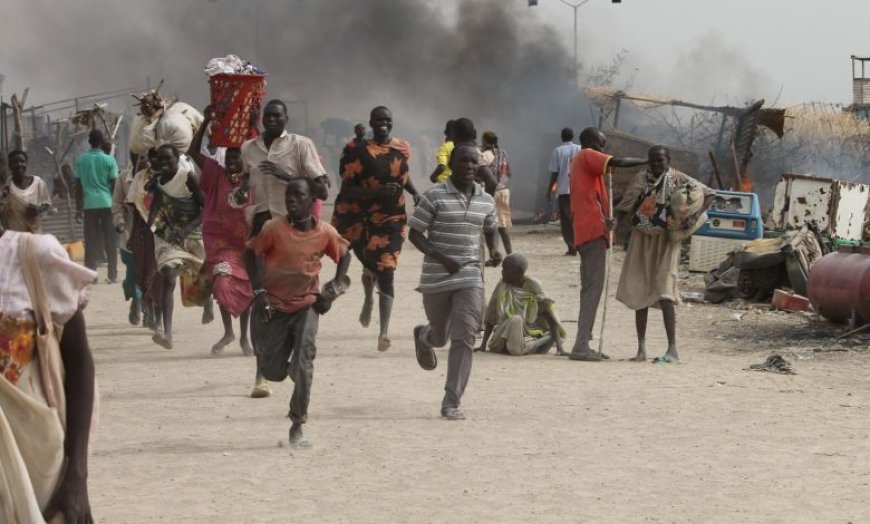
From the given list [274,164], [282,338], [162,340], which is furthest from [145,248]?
[282,338]

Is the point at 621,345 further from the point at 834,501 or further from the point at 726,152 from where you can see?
the point at 726,152

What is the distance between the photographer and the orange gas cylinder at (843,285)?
434 inches

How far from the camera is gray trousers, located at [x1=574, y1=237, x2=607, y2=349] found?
10.1 m

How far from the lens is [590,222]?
10.1 meters

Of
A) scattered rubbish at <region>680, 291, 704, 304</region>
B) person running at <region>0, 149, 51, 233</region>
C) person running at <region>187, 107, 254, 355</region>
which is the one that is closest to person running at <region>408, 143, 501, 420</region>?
person running at <region>187, 107, 254, 355</region>

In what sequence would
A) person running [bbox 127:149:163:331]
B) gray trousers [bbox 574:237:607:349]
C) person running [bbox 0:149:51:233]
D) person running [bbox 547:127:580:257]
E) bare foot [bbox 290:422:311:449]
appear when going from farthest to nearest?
person running [bbox 547:127:580:257]
person running [bbox 0:149:51:233]
person running [bbox 127:149:163:331]
gray trousers [bbox 574:237:607:349]
bare foot [bbox 290:422:311:449]

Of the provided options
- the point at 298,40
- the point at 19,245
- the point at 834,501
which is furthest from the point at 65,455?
the point at 298,40

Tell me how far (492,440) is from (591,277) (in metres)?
3.47

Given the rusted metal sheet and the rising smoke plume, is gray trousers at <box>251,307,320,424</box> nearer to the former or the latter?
the rusted metal sheet

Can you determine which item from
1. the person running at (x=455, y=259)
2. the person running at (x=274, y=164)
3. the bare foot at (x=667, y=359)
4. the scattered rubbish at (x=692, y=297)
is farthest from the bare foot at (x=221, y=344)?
the scattered rubbish at (x=692, y=297)

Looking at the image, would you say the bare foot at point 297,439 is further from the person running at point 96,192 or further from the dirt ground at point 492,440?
the person running at point 96,192

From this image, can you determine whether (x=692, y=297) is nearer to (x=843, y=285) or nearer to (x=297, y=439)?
(x=843, y=285)

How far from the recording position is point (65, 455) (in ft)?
9.91

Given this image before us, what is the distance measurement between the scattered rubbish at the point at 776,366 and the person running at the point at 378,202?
8.15ft
